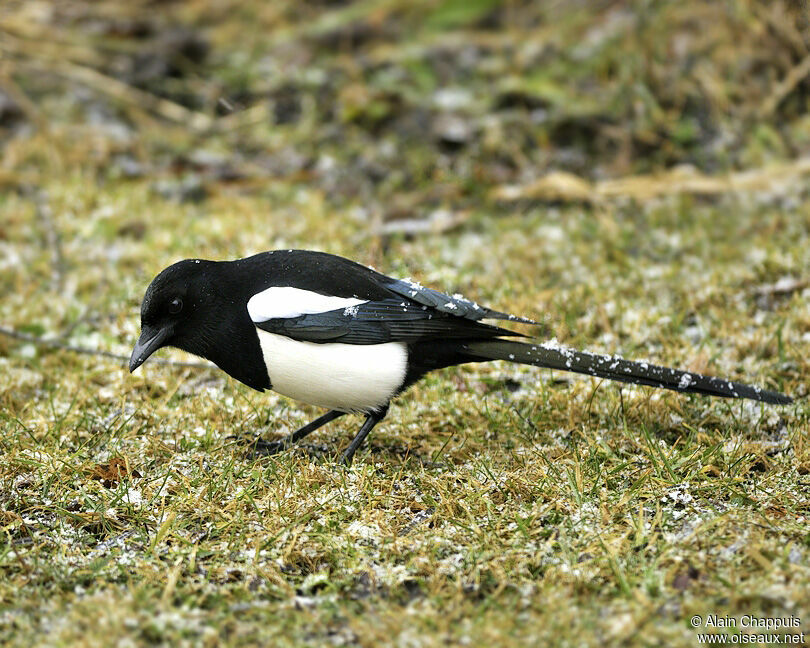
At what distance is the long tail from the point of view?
10.1 feet

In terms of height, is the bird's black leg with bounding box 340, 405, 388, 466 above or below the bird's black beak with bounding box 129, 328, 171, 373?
below

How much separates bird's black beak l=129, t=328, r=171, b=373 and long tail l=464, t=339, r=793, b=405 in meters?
1.07

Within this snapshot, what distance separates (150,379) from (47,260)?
5.18 feet

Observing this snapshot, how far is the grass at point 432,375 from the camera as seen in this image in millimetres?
2467

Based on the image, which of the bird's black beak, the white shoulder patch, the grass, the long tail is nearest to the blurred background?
the grass

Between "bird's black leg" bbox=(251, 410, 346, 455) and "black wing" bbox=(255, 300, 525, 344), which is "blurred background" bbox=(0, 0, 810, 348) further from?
"bird's black leg" bbox=(251, 410, 346, 455)

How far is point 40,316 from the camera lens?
449 centimetres

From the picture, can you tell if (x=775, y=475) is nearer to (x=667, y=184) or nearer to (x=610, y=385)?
(x=610, y=385)

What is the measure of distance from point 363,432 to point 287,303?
54 centimetres

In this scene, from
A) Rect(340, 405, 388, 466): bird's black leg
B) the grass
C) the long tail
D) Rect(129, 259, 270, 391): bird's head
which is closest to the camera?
the grass

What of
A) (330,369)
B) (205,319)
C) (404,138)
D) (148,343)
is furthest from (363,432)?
(404,138)

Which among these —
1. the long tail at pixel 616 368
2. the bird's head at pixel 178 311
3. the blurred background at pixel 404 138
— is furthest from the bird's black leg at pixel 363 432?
the blurred background at pixel 404 138

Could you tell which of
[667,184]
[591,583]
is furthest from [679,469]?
[667,184]

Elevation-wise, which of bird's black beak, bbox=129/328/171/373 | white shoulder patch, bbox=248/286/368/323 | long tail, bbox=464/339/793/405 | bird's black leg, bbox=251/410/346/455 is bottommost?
bird's black leg, bbox=251/410/346/455
